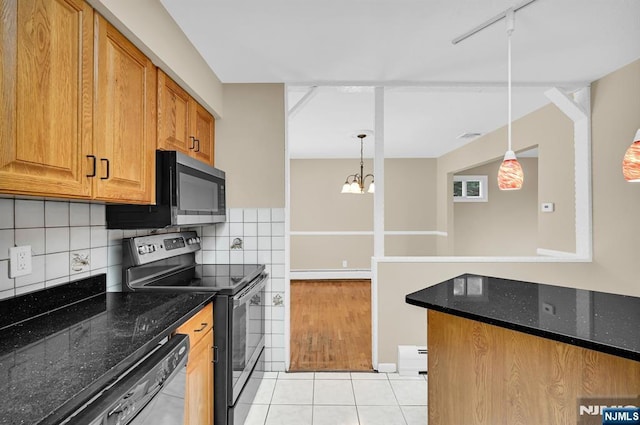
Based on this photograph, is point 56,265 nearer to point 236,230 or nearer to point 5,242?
point 5,242

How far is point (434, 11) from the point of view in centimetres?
180

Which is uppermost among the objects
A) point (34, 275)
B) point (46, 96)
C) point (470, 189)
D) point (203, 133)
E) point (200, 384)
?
point (203, 133)

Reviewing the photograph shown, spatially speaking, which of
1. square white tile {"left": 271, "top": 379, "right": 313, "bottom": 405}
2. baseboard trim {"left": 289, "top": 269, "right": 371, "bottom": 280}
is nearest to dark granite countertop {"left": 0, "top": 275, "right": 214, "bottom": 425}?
square white tile {"left": 271, "top": 379, "right": 313, "bottom": 405}

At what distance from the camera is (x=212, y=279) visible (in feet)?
6.82

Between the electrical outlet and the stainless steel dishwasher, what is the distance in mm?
642

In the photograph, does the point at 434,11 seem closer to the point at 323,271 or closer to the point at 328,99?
the point at 328,99

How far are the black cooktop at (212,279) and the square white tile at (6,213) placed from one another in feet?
2.32

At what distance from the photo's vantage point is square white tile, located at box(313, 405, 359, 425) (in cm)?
201

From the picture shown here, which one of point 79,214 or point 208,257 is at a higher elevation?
point 79,214

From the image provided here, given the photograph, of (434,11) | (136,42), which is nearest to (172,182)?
(136,42)

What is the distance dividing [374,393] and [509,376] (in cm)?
128

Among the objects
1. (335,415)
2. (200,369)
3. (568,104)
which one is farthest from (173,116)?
(568,104)

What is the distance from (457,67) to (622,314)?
193 cm

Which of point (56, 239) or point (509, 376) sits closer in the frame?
point (509, 376)
